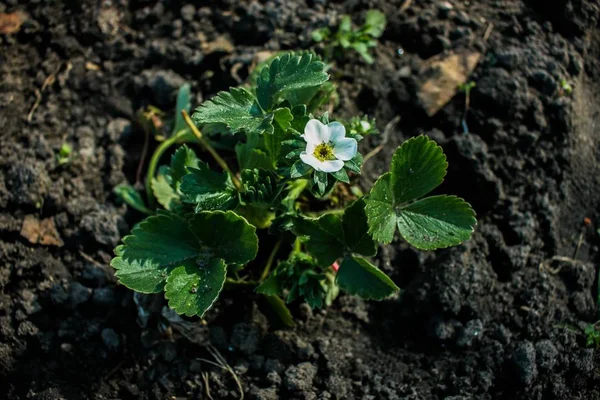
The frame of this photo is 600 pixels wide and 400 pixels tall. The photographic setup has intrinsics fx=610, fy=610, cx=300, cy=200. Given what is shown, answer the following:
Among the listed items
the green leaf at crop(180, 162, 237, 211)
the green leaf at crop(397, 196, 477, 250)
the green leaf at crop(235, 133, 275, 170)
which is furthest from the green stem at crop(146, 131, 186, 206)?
the green leaf at crop(397, 196, 477, 250)

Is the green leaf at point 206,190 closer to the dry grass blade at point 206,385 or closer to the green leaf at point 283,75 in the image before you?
the green leaf at point 283,75

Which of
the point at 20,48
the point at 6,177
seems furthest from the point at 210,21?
the point at 6,177

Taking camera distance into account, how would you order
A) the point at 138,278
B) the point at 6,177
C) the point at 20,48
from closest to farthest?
the point at 138,278 → the point at 6,177 → the point at 20,48

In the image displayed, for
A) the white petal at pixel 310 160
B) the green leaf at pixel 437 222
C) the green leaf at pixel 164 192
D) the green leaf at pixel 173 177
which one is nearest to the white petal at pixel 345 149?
the white petal at pixel 310 160

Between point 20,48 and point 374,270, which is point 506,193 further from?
point 20,48

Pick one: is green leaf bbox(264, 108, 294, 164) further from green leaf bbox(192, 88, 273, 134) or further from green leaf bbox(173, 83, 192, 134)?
green leaf bbox(173, 83, 192, 134)

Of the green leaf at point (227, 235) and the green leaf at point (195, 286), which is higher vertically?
the green leaf at point (227, 235)

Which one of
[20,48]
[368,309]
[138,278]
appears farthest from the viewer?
[20,48]
